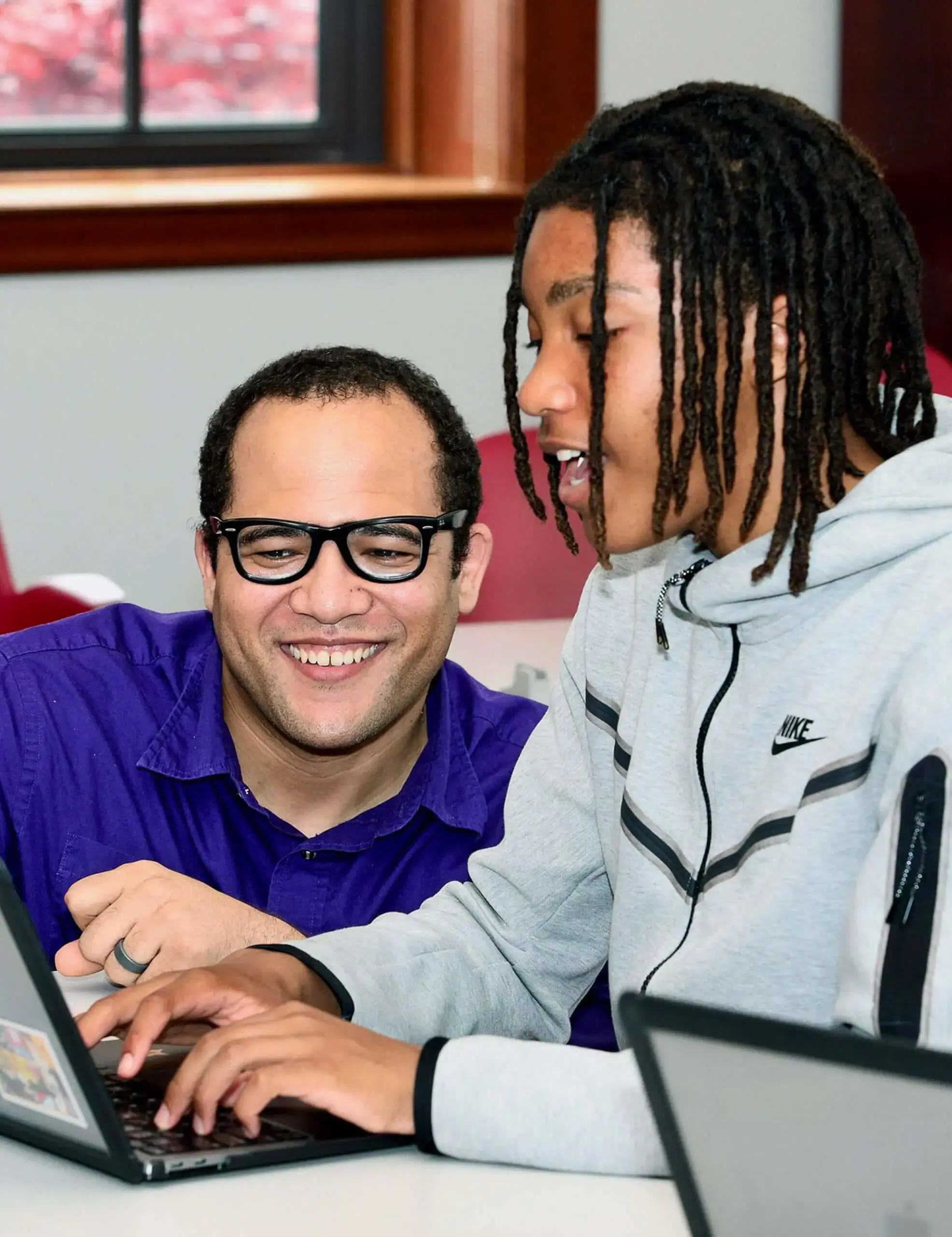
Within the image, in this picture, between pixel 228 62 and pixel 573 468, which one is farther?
pixel 228 62

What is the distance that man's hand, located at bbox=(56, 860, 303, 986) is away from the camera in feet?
4.49

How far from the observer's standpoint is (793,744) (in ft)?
3.65

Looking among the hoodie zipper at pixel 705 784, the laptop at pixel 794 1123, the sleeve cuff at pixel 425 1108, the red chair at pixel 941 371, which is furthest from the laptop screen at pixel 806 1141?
the red chair at pixel 941 371

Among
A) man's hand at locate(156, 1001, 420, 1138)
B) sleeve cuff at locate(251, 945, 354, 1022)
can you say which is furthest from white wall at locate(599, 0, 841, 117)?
man's hand at locate(156, 1001, 420, 1138)

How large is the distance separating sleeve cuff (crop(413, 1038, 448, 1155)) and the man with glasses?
519 millimetres

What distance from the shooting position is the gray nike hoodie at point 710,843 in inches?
38.1

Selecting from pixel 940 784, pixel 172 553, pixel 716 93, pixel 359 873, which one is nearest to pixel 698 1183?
pixel 940 784

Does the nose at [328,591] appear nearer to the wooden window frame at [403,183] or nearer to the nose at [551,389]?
the nose at [551,389]

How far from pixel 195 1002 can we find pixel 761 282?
578 mm

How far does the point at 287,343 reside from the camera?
10.8 ft

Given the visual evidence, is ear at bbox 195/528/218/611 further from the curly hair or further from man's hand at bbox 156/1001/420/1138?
man's hand at bbox 156/1001/420/1138

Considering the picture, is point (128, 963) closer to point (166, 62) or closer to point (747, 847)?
point (747, 847)

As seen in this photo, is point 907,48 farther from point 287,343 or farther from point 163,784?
point 163,784

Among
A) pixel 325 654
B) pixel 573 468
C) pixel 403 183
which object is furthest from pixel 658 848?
pixel 403 183
